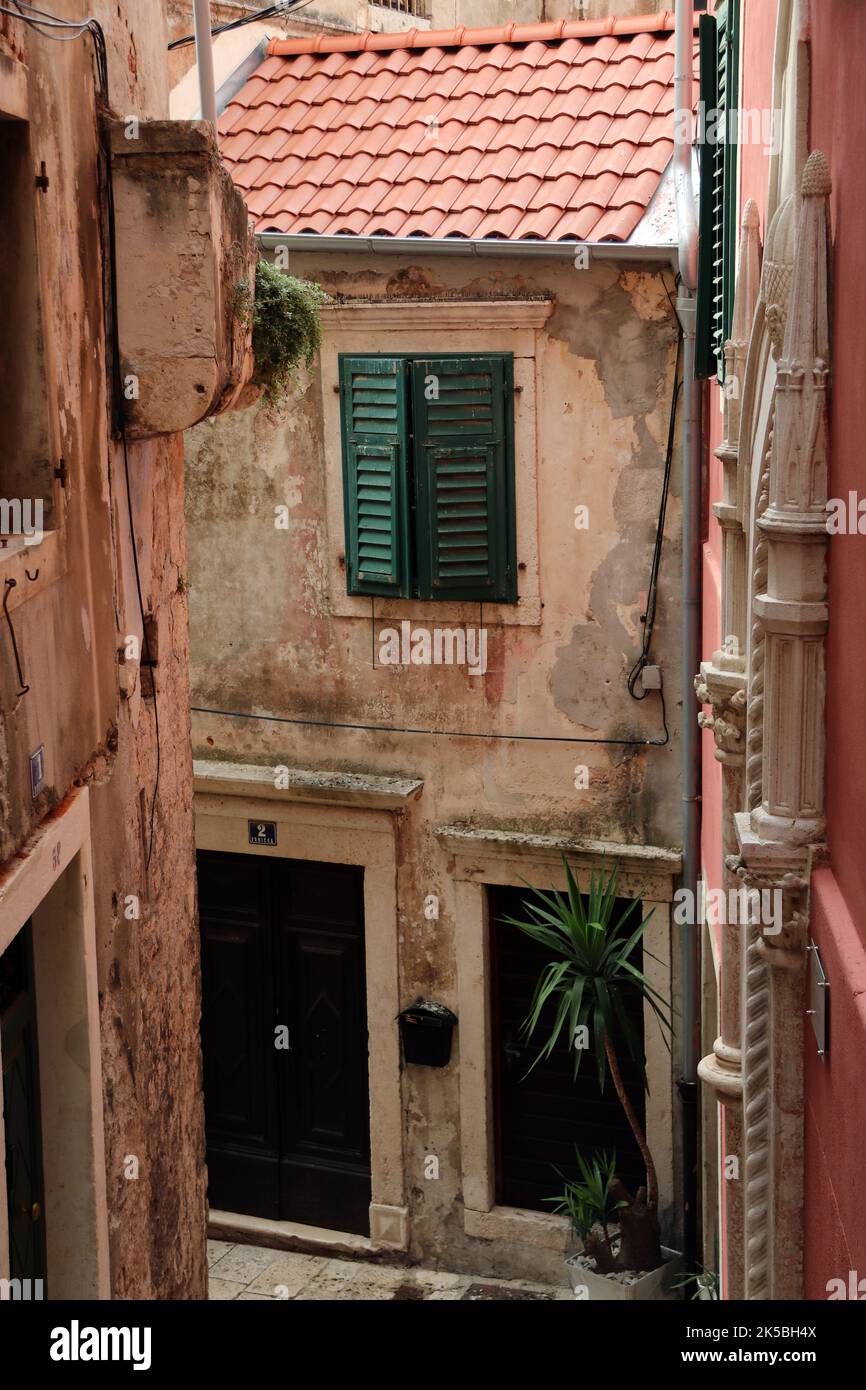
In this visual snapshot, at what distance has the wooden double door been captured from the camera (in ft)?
34.0

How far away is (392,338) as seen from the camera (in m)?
9.48

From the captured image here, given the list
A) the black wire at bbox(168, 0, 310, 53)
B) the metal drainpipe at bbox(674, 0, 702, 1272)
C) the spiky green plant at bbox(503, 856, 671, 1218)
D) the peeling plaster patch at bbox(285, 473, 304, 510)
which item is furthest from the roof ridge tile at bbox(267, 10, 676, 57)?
the spiky green plant at bbox(503, 856, 671, 1218)

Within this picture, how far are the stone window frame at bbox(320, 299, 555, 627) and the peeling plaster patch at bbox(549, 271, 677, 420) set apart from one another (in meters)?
0.18

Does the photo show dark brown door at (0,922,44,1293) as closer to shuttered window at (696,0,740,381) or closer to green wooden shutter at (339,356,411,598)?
shuttered window at (696,0,740,381)

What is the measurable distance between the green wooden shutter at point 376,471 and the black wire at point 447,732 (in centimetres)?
81

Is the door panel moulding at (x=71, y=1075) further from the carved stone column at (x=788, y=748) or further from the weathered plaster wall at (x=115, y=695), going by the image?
the carved stone column at (x=788, y=748)

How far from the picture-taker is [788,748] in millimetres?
3941

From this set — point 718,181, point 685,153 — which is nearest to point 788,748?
point 718,181

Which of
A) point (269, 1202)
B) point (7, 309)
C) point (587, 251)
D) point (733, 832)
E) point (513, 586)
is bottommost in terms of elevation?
point (269, 1202)

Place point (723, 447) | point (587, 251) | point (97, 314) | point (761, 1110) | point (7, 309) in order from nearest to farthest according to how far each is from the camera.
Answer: point (761, 1110)
point (7, 309)
point (97, 314)
point (723, 447)
point (587, 251)

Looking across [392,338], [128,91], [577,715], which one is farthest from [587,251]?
[128,91]

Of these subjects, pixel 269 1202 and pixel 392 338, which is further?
pixel 269 1202
